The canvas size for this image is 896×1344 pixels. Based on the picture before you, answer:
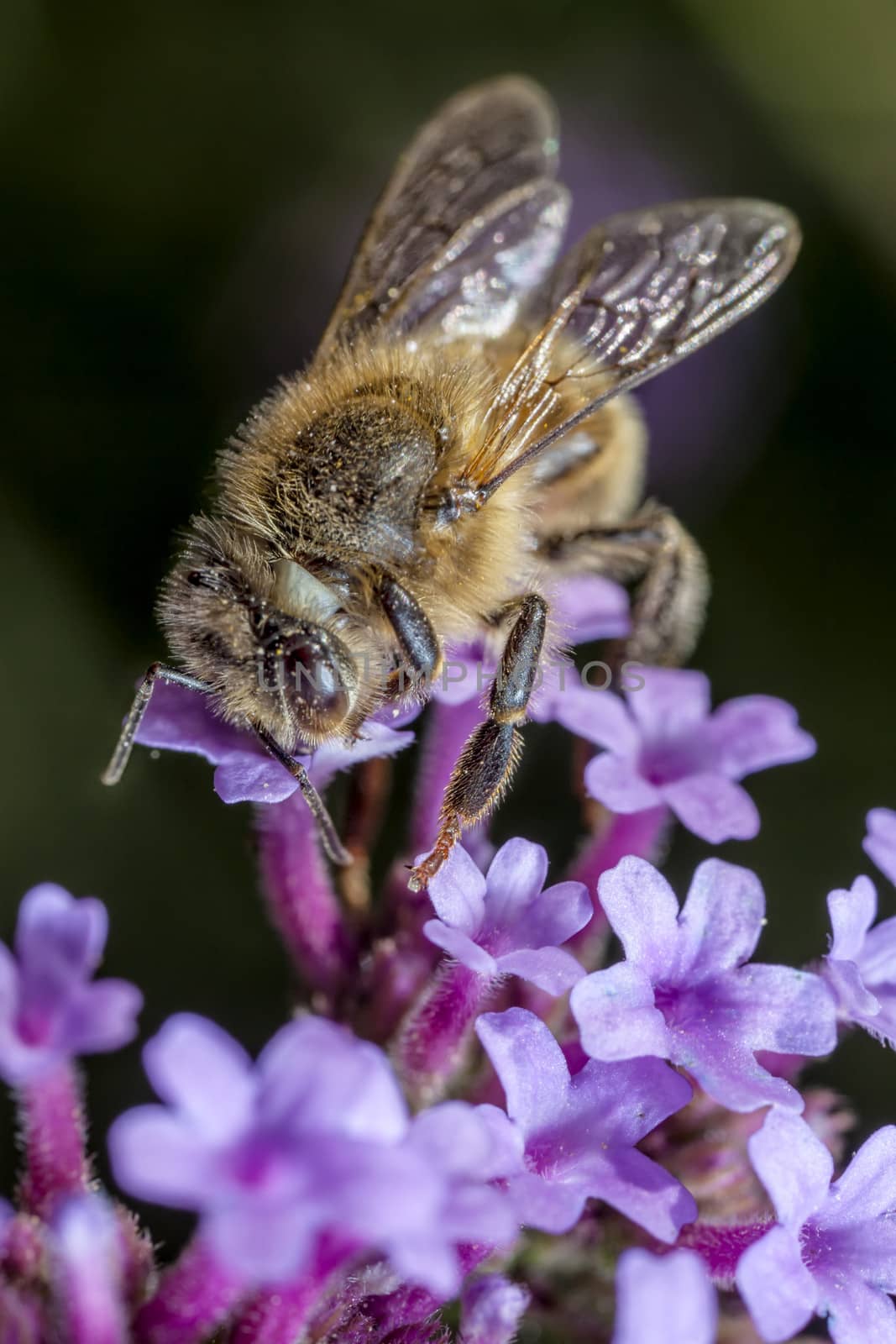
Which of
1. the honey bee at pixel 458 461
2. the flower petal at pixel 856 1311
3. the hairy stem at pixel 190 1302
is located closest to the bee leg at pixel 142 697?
the honey bee at pixel 458 461

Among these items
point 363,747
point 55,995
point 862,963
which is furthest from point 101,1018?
point 862,963

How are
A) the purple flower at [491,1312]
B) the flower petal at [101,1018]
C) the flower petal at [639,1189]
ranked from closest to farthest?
the flower petal at [101,1018] < the flower petal at [639,1189] < the purple flower at [491,1312]

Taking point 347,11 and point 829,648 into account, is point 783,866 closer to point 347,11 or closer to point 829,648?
point 829,648

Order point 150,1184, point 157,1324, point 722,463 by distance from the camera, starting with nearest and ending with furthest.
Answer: point 150,1184
point 157,1324
point 722,463

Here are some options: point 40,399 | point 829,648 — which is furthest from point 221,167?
point 829,648

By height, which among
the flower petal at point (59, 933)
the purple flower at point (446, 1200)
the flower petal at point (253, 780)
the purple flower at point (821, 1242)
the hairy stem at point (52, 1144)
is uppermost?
the purple flower at point (446, 1200)

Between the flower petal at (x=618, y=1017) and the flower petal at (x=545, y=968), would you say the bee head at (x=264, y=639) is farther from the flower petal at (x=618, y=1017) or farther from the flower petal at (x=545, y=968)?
the flower petal at (x=618, y=1017)
